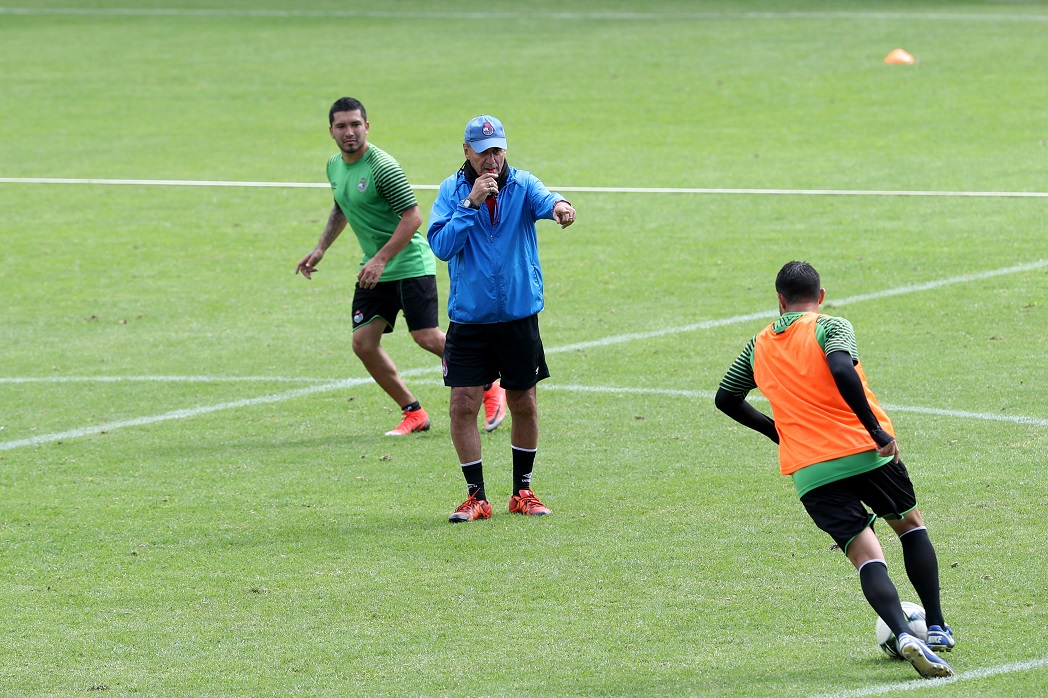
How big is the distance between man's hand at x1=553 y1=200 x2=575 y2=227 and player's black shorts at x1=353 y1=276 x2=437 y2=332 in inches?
95.2

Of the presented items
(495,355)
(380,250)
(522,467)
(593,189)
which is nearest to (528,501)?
(522,467)

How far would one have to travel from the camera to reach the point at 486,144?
8.02 metres

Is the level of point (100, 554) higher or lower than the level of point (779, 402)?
lower

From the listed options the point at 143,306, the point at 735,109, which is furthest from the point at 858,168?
the point at 143,306

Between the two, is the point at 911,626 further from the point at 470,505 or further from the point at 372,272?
the point at 372,272

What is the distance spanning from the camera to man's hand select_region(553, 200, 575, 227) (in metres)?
7.79

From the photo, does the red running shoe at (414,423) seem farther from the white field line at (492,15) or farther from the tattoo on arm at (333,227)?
the white field line at (492,15)

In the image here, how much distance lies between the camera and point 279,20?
33.7 m

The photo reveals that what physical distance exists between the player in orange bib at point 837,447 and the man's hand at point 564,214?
67.1 inches

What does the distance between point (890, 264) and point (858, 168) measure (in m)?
4.89

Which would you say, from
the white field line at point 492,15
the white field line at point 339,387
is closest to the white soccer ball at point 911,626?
the white field line at point 339,387

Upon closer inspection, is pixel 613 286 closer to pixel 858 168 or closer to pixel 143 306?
pixel 143 306

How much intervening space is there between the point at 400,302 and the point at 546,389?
4.74 ft

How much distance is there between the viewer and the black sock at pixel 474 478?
8.40 meters
